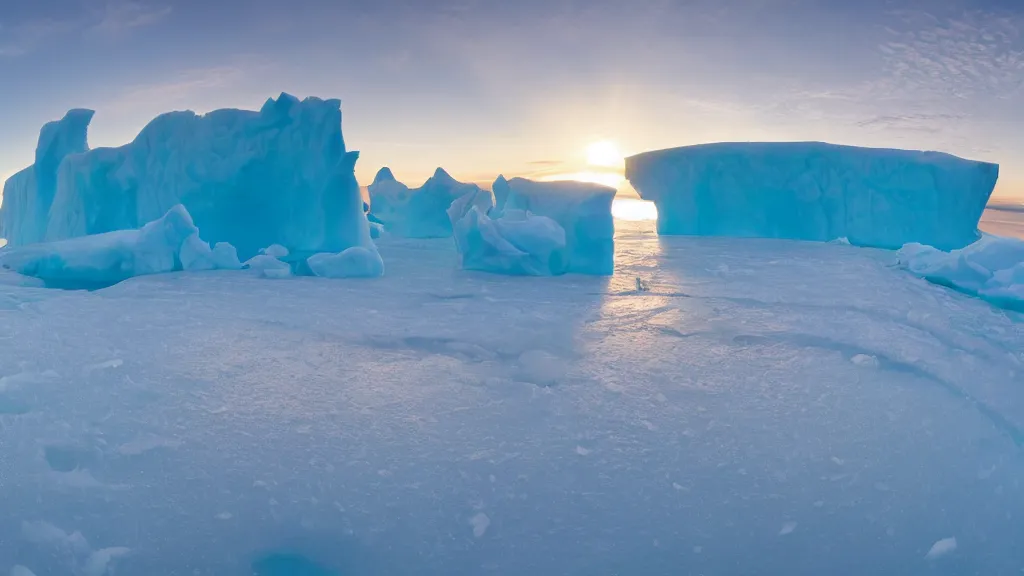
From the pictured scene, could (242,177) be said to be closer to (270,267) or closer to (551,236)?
(270,267)

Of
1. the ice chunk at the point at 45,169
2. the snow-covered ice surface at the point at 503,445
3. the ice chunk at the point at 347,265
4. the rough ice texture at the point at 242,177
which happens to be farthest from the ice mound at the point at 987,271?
the ice chunk at the point at 45,169

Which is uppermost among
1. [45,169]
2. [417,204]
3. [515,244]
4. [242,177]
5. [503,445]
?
[45,169]

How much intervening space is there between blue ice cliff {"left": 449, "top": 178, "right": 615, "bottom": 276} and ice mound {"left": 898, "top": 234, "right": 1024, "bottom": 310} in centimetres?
423

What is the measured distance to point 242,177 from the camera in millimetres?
9406

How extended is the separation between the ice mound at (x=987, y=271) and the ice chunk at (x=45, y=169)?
13.6m

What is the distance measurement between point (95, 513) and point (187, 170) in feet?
26.8

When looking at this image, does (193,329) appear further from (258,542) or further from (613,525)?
(613,525)

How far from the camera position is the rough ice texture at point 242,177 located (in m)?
9.34

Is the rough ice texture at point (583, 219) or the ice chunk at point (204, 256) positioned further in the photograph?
the ice chunk at point (204, 256)

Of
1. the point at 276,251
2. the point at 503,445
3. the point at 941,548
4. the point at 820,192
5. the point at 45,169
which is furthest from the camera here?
the point at 820,192

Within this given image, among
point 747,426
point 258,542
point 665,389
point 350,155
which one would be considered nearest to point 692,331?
point 665,389

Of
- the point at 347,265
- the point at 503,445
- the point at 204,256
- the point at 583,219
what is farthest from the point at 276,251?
the point at 503,445

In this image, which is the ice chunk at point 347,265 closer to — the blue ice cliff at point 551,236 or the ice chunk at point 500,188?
the blue ice cliff at point 551,236

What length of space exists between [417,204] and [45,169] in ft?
23.4
